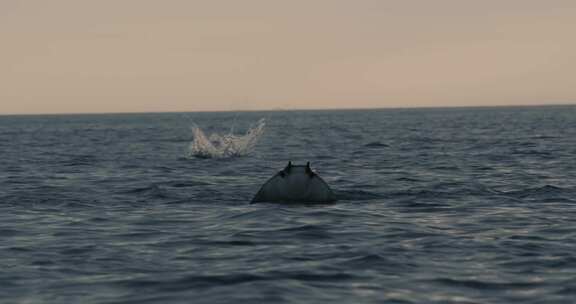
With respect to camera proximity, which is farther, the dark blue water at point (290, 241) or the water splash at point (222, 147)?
the water splash at point (222, 147)

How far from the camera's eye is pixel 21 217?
57.9 feet

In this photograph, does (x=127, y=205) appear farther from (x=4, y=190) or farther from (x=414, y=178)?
(x=414, y=178)

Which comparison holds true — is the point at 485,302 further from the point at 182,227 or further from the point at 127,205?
the point at 127,205

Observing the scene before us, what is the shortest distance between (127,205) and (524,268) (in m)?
11.1

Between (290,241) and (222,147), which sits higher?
(290,241)

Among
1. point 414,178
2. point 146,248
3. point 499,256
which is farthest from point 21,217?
point 414,178

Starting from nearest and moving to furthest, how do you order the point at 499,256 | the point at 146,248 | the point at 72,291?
the point at 72,291
the point at 499,256
the point at 146,248

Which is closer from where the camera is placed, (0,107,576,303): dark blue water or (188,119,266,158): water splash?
(0,107,576,303): dark blue water

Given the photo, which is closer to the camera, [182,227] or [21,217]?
[182,227]

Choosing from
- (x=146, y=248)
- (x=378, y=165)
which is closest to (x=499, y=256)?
(x=146, y=248)

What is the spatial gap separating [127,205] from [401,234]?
7.91 m

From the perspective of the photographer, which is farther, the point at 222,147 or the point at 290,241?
the point at 222,147

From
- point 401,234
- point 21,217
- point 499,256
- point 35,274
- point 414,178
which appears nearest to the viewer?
point 35,274

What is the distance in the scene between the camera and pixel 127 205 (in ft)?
65.4
